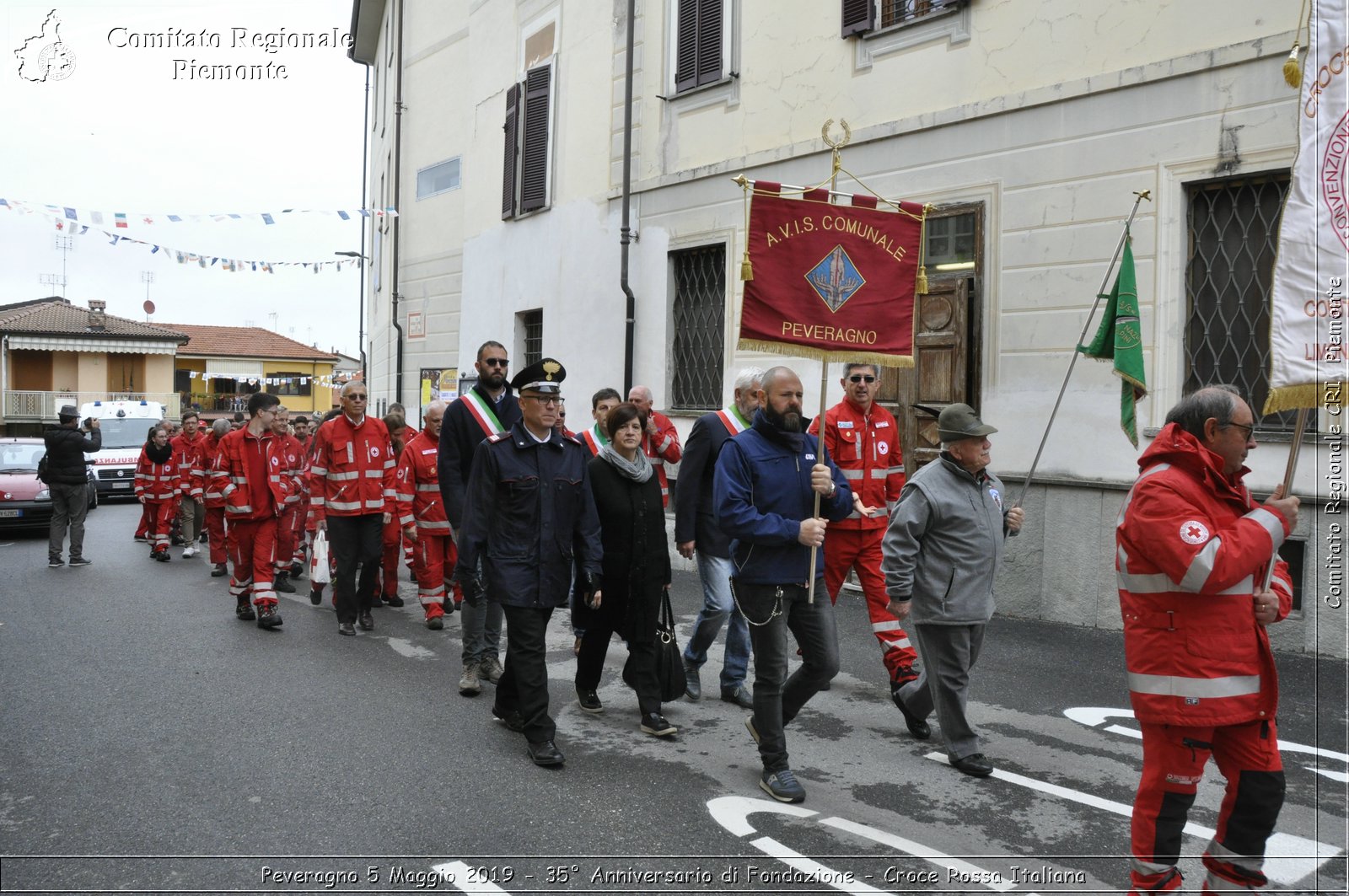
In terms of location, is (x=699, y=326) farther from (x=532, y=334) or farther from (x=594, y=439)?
(x=594, y=439)

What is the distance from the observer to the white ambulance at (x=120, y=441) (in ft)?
77.8

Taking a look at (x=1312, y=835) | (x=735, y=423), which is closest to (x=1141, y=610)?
(x=1312, y=835)

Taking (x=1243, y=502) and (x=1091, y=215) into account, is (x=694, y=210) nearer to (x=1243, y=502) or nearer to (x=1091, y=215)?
(x=1091, y=215)

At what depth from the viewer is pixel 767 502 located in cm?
505

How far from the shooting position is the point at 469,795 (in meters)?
4.84

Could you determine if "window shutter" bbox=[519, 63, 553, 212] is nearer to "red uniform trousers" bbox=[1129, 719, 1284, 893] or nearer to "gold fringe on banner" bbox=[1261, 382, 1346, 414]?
"gold fringe on banner" bbox=[1261, 382, 1346, 414]

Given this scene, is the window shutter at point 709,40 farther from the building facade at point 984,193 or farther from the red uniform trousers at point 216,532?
the red uniform trousers at point 216,532

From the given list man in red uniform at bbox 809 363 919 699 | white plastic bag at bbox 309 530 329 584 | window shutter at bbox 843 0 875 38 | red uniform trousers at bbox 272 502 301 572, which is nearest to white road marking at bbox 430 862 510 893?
man in red uniform at bbox 809 363 919 699

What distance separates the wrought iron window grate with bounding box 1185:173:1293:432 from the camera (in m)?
8.00

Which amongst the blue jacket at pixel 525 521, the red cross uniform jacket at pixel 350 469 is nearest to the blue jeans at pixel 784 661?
the blue jacket at pixel 525 521

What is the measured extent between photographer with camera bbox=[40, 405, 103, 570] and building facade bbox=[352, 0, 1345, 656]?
6.25 metres

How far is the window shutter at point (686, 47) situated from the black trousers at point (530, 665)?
9060 mm

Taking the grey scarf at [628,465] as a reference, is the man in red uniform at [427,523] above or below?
below

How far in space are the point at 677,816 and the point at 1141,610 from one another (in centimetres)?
212
